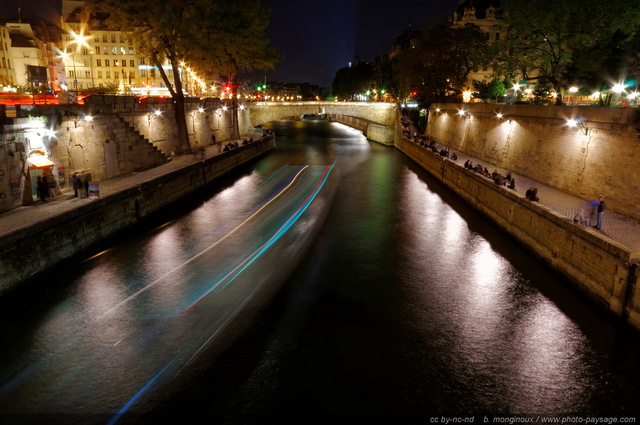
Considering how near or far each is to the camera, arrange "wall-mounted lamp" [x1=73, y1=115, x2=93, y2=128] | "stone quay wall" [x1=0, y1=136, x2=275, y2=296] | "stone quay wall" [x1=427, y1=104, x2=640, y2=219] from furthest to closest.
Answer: "wall-mounted lamp" [x1=73, y1=115, x2=93, y2=128] < "stone quay wall" [x1=427, y1=104, x2=640, y2=219] < "stone quay wall" [x1=0, y1=136, x2=275, y2=296]

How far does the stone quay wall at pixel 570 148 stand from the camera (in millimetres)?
18156

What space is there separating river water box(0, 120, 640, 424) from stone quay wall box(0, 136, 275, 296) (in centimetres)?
97

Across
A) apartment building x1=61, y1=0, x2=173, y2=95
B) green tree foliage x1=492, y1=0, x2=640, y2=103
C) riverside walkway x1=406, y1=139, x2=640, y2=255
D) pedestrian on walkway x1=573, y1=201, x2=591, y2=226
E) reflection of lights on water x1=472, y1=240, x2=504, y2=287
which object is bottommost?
reflection of lights on water x1=472, y1=240, x2=504, y2=287

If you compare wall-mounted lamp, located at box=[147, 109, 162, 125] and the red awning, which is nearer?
the red awning

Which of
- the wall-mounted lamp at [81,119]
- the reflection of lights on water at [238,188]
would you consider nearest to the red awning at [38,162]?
the wall-mounted lamp at [81,119]

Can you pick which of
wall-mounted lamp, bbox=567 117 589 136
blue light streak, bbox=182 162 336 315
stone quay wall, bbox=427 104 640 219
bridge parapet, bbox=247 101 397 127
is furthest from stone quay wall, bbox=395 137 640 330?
bridge parapet, bbox=247 101 397 127

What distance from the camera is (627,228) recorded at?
16219 millimetres

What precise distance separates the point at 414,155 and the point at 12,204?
120ft

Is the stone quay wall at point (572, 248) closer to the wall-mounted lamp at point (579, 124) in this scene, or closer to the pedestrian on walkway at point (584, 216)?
the pedestrian on walkway at point (584, 216)

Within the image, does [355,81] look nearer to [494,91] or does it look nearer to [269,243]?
[494,91]

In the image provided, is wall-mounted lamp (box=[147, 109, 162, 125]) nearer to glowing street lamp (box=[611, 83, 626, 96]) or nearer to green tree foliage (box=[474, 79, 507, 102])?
glowing street lamp (box=[611, 83, 626, 96])

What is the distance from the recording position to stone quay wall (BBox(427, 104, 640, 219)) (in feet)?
59.6

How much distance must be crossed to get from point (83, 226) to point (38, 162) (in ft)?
15.2

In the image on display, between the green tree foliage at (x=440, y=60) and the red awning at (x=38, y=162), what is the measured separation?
46.3 meters
